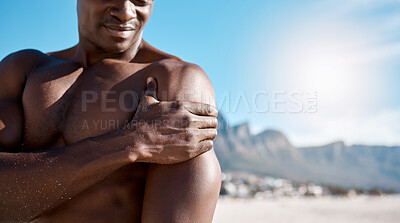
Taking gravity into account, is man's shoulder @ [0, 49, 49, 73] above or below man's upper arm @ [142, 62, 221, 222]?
above

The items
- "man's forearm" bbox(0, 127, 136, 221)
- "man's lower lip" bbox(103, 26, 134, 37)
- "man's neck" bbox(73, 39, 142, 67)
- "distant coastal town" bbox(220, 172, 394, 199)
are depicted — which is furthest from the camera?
"distant coastal town" bbox(220, 172, 394, 199)

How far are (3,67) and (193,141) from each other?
1061mm

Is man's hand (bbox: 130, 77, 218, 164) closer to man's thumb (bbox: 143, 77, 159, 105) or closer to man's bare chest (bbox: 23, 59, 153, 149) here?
man's thumb (bbox: 143, 77, 159, 105)

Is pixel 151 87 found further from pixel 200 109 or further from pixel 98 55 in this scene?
pixel 98 55

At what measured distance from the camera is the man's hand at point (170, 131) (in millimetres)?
1369

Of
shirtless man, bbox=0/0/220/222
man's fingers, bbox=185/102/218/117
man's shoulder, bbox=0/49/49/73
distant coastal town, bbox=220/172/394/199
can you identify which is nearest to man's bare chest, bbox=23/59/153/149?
shirtless man, bbox=0/0/220/222

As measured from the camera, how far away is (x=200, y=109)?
1.45m

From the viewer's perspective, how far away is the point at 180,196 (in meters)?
1.37

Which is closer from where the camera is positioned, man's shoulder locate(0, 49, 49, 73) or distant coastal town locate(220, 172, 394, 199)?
man's shoulder locate(0, 49, 49, 73)

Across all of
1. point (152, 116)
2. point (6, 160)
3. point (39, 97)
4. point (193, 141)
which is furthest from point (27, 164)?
point (193, 141)

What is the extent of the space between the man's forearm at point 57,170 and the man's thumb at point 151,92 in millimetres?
173

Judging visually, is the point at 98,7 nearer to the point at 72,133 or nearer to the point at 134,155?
the point at 72,133

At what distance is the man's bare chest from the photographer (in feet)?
5.05

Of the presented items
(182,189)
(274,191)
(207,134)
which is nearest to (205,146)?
(207,134)
